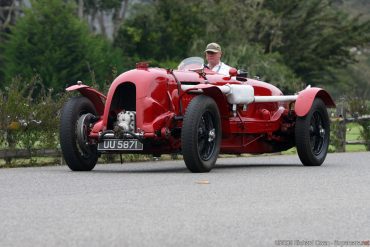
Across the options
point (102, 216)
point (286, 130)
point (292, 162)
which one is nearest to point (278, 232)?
point (102, 216)

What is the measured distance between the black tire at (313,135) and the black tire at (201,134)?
1.91 m

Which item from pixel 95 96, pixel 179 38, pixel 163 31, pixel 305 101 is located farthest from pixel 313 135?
pixel 163 31

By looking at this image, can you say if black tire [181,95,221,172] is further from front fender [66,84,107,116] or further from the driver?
the driver

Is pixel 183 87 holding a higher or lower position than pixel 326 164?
higher

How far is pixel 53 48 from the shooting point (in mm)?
67938

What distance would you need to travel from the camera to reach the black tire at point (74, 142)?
15.5m

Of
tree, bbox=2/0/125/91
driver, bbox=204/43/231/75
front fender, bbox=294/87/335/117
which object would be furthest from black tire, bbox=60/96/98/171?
tree, bbox=2/0/125/91

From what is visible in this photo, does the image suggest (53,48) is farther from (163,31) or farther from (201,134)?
(201,134)

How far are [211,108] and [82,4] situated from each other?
64.3 metres

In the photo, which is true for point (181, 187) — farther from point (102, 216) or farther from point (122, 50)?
point (122, 50)

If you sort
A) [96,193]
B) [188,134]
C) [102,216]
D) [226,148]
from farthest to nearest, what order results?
[226,148], [188,134], [96,193], [102,216]

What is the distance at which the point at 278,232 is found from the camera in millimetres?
8641

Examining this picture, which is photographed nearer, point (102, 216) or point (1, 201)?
point (102, 216)

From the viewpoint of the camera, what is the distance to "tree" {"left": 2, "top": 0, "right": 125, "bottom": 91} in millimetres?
66750
